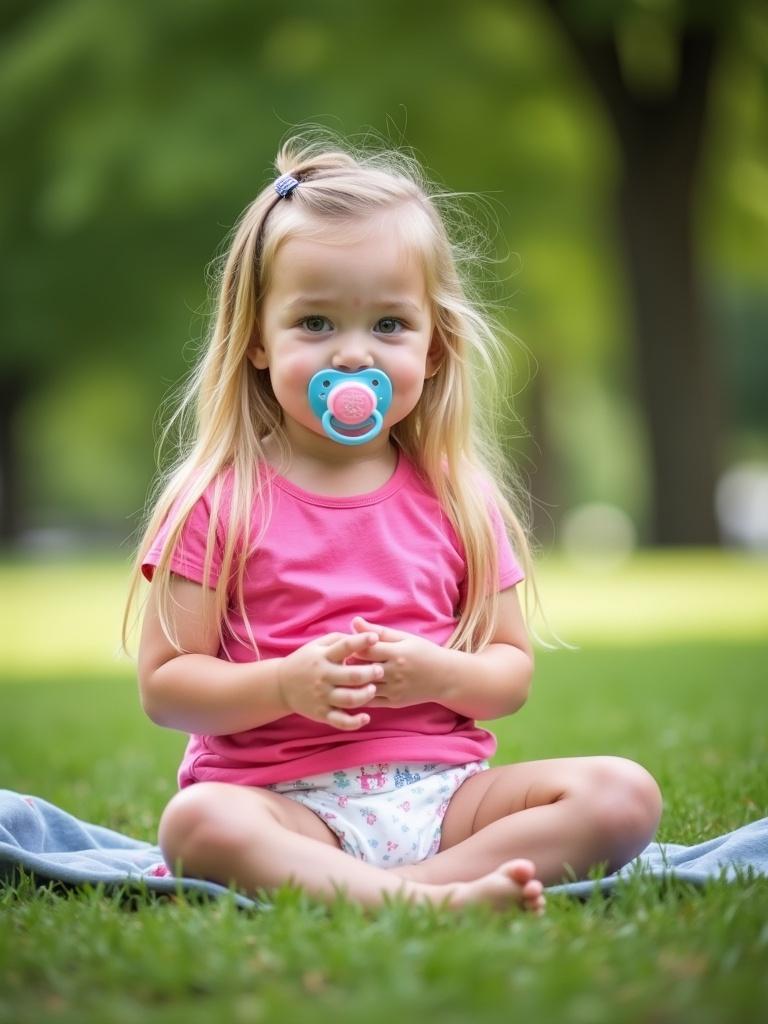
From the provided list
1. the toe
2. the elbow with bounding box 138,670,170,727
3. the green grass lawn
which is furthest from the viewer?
the elbow with bounding box 138,670,170,727

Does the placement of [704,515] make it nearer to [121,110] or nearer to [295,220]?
[121,110]

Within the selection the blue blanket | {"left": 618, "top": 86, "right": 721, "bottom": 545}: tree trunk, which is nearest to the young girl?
the blue blanket

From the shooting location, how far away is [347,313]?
8.98 feet

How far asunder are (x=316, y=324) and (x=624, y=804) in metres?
1.06

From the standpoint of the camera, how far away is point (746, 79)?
14617mm

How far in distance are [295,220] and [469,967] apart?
152 cm

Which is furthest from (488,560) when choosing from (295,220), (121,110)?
(121,110)

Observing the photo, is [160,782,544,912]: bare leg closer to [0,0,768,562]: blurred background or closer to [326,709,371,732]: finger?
[326,709,371,732]: finger

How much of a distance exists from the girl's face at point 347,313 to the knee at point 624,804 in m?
0.80

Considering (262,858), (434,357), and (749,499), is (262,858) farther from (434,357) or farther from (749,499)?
(749,499)

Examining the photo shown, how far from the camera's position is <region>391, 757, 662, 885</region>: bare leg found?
8.27 ft

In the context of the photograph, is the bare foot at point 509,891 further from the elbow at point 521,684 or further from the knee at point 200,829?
the elbow at point 521,684

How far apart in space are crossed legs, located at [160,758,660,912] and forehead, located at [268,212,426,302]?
3.09 feet

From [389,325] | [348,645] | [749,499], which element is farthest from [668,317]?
[749,499]
